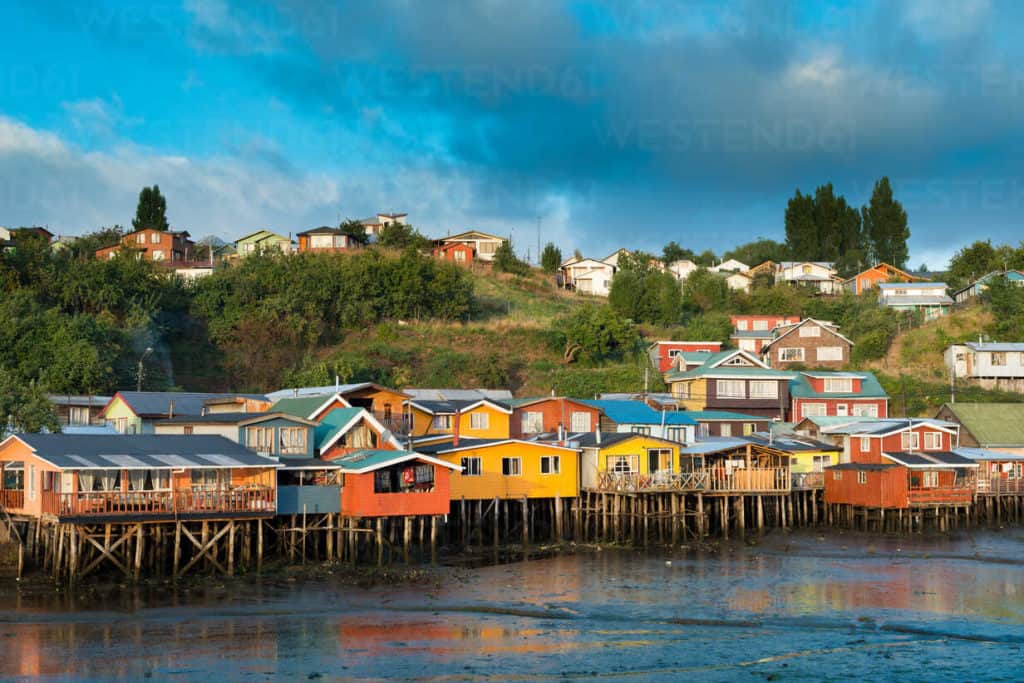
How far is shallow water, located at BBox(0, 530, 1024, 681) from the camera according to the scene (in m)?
Answer: 27.3

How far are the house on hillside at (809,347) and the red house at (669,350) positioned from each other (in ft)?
14.9

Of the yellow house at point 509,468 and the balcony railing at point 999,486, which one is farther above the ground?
the yellow house at point 509,468

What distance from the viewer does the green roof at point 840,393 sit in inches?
2852

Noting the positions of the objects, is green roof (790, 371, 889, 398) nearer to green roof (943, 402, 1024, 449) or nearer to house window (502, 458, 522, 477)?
green roof (943, 402, 1024, 449)

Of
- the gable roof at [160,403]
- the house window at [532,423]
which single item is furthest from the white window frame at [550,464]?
the gable roof at [160,403]

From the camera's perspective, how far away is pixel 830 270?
11362 cm

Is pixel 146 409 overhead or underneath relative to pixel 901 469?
overhead

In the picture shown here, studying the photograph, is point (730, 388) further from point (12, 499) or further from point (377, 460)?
point (12, 499)

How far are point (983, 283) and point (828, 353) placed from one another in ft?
71.4

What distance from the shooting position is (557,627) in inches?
1256

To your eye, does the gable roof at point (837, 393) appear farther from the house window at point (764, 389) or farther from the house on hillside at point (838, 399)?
the house window at point (764, 389)

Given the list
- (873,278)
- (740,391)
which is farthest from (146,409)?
(873,278)

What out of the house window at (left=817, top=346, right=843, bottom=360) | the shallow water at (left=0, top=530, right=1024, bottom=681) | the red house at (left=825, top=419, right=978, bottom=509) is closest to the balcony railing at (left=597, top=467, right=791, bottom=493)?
the red house at (left=825, top=419, right=978, bottom=509)

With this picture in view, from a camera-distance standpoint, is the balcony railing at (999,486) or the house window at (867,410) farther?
the house window at (867,410)
